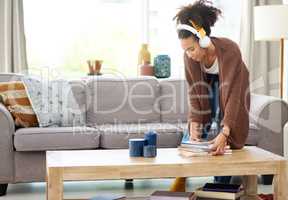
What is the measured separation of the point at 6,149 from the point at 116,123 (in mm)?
1055

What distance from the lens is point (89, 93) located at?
4.72 m

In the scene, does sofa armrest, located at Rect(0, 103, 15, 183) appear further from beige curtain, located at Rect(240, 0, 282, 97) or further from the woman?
beige curtain, located at Rect(240, 0, 282, 97)

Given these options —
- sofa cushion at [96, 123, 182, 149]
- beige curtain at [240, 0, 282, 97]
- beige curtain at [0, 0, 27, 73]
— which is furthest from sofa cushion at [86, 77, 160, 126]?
beige curtain at [240, 0, 282, 97]

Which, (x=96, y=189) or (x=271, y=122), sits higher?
(x=271, y=122)

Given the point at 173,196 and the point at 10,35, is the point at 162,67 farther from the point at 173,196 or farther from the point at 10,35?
the point at 173,196

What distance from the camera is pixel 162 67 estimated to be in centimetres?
547

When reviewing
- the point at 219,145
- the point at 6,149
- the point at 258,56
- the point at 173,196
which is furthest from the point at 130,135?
the point at 258,56

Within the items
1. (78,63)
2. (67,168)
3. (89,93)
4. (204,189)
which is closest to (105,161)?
(67,168)

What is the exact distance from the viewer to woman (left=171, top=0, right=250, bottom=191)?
307 cm

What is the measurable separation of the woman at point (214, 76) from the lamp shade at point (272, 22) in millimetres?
1712

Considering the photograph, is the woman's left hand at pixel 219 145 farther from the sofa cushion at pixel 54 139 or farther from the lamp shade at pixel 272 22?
the lamp shade at pixel 272 22

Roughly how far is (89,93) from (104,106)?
0.18 m

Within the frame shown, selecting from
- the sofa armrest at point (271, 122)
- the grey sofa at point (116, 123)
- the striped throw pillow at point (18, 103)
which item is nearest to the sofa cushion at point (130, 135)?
the grey sofa at point (116, 123)

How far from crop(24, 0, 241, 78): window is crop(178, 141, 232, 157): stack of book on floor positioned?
9.39 ft
